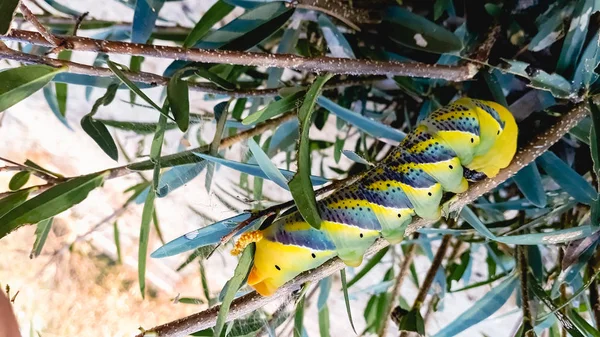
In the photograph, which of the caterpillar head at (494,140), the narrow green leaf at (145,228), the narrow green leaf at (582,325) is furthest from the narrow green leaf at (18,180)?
the narrow green leaf at (582,325)

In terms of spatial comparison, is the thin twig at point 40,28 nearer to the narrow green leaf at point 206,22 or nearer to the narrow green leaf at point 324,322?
the narrow green leaf at point 206,22

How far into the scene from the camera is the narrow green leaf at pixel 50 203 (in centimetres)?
38

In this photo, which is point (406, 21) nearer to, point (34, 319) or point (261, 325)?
point (261, 325)

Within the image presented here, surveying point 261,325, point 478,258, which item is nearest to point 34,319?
point 261,325

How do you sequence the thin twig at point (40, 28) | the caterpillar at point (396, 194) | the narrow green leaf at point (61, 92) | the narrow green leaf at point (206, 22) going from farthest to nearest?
the narrow green leaf at point (61, 92)
the narrow green leaf at point (206, 22)
the caterpillar at point (396, 194)
the thin twig at point (40, 28)

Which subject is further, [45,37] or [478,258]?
[478,258]

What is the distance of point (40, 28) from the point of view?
254 millimetres

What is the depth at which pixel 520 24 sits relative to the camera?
53cm

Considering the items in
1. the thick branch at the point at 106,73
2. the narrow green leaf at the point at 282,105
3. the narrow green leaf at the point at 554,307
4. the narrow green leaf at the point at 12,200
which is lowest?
the narrow green leaf at the point at 554,307

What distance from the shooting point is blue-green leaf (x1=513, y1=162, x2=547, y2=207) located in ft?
1.61

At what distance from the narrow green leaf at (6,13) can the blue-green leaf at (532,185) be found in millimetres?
455

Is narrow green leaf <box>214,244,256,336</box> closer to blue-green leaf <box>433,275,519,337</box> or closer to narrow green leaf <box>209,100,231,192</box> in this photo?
narrow green leaf <box>209,100,231,192</box>

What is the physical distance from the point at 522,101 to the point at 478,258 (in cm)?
57

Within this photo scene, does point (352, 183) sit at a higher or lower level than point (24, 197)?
lower
